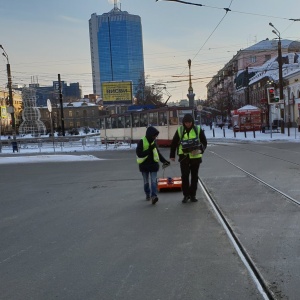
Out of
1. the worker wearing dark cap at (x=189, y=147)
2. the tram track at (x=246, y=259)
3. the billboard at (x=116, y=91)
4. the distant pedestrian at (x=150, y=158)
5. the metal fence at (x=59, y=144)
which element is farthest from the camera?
the billboard at (x=116, y=91)

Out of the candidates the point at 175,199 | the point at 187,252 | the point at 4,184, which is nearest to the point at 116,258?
the point at 187,252

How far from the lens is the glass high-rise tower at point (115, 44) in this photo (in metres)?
61.2

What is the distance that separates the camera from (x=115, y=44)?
6131 centimetres

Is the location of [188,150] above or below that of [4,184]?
above

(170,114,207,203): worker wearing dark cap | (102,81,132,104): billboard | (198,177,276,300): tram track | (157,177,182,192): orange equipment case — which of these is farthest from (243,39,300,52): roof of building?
(198,177,276,300): tram track

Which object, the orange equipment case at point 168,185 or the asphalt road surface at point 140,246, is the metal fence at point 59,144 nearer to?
the orange equipment case at point 168,185

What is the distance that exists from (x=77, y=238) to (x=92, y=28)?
61210 millimetres

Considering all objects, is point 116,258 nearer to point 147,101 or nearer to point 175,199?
point 175,199

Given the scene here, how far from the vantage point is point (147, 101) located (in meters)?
71.2

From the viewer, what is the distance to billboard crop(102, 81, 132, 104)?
5097 cm

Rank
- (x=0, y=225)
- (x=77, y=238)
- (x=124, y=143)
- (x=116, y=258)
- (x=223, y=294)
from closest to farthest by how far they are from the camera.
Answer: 1. (x=223, y=294)
2. (x=116, y=258)
3. (x=77, y=238)
4. (x=0, y=225)
5. (x=124, y=143)

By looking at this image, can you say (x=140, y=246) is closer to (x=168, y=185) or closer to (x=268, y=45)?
(x=168, y=185)

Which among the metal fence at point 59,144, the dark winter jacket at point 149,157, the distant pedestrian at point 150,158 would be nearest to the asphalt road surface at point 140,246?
the distant pedestrian at point 150,158

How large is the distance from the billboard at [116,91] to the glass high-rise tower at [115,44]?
31.4ft
